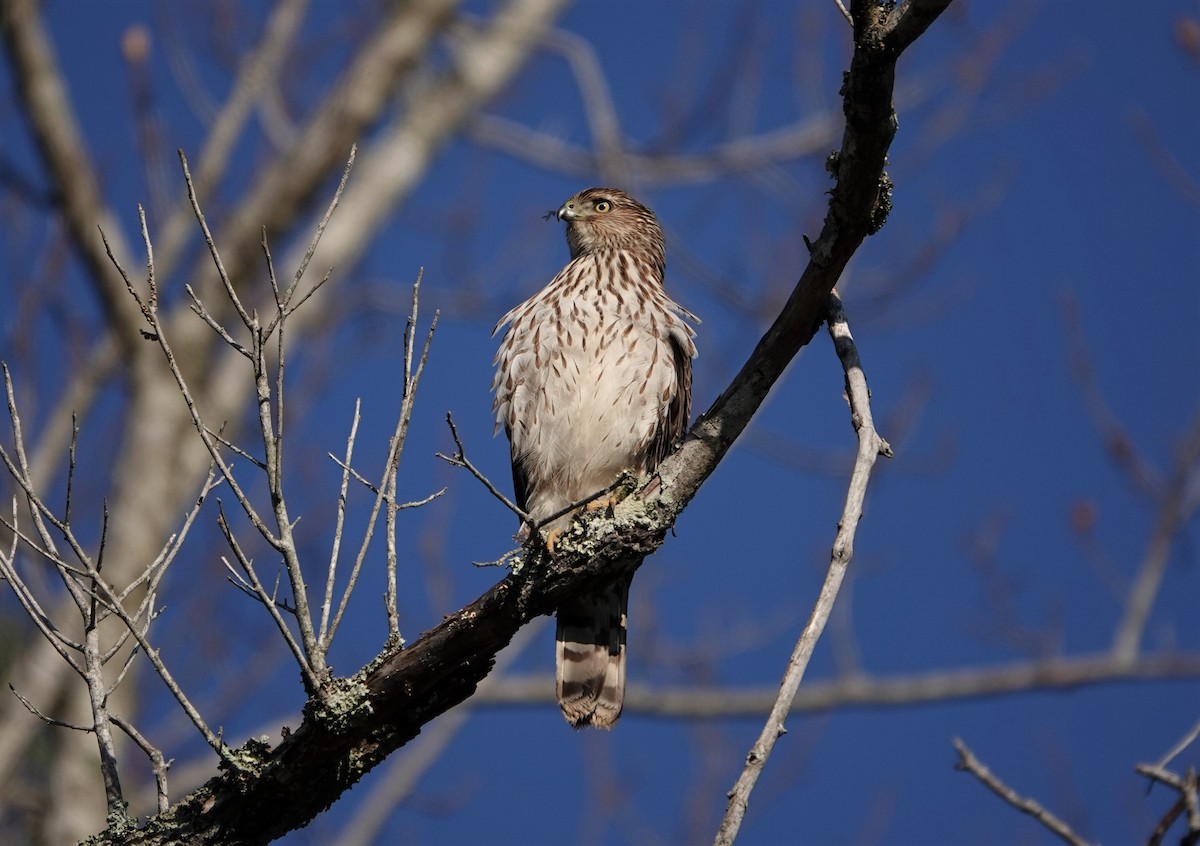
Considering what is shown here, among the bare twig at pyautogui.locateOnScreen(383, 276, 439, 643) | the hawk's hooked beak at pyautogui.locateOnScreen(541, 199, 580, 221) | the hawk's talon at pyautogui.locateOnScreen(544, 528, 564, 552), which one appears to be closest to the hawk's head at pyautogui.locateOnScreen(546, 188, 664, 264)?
the hawk's hooked beak at pyautogui.locateOnScreen(541, 199, 580, 221)

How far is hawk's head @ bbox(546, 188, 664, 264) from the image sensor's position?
199 inches

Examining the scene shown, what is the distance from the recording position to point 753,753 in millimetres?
2281

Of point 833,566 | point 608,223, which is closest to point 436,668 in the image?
point 833,566

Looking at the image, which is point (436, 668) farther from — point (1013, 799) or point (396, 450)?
point (1013, 799)

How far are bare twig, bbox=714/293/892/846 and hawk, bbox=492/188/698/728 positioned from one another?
4.07 ft

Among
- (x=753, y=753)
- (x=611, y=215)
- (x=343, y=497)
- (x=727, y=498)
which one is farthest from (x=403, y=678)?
(x=727, y=498)

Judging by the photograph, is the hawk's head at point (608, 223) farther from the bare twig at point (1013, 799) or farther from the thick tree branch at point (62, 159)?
the thick tree branch at point (62, 159)

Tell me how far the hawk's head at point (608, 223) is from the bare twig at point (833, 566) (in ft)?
6.42

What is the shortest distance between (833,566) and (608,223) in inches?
113

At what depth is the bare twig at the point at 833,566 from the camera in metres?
2.22

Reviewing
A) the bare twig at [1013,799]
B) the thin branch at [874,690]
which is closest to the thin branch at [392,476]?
the bare twig at [1013,799]

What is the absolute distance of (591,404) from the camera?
4.32 metres

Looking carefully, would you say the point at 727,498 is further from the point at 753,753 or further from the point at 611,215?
the point at 753,753

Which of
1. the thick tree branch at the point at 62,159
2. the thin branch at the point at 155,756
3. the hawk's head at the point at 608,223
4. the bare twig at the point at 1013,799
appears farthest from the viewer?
the thick tree branch at the point at 62,159
